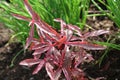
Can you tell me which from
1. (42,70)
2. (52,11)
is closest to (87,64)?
(42,70)

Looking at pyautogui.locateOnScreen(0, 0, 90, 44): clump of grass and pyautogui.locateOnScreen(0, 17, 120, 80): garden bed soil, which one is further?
pyautogui.locateOnScreen(0, 0, 90, 44): clump of grass

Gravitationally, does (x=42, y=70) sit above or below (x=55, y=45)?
below

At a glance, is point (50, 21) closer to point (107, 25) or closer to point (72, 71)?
point (107, 25)

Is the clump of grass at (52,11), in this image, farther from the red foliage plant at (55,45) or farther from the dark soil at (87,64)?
the red foliage plant at (55,45)

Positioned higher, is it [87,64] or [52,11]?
[52,11]

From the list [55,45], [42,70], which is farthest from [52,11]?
[55,45]

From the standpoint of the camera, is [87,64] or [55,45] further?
[87,64]

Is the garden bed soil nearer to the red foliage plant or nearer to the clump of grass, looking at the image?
the clump of grass

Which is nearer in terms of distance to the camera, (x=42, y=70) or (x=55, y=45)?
(x=55, y=45)

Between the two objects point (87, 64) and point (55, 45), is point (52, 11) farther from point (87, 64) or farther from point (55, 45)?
point (55, 45)

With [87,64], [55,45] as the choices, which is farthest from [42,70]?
[55,45]

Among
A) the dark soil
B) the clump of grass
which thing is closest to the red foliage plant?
the dark soil

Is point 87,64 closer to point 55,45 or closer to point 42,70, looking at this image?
point 42,70
